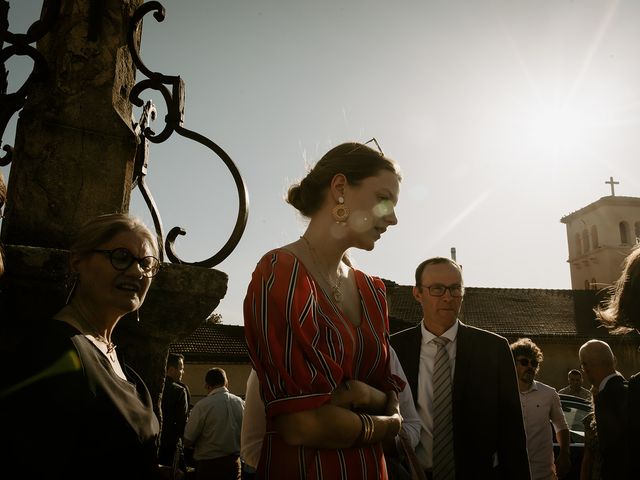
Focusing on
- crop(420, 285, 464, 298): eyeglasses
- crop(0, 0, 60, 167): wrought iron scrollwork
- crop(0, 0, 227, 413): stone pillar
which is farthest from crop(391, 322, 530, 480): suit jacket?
crop(0, 0, 60, 167): wrought iron scrollwork

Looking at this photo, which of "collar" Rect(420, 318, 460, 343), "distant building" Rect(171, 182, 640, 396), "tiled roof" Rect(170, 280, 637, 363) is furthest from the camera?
"tiled roof" Rect(170, 280, 637, 363)

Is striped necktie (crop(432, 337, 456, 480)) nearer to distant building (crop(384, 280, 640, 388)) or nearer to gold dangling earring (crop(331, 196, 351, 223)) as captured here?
gold dangling earring (crop(331, 196, 351, 223))

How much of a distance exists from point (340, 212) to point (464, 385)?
1885mm

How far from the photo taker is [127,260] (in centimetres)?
171

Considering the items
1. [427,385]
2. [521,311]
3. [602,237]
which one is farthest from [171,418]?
[602,237]

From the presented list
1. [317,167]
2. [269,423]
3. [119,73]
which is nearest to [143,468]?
[269,423]

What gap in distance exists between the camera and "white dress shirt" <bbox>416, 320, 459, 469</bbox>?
10.3 feet

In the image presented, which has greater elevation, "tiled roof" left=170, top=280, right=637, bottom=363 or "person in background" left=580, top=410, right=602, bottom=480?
"tiled roof" left=170, top=280, right=637, bottom=363

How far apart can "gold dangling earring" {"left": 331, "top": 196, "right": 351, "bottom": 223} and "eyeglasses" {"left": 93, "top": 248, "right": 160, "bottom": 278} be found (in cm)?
63

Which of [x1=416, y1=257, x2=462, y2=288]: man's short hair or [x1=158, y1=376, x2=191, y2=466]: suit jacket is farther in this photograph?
[x1=158, y1=376, x2=191, y2=466]: suit jacket

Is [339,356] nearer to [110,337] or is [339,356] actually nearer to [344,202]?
[344,202]

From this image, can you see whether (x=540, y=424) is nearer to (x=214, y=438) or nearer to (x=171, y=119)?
(x=214, y=438)

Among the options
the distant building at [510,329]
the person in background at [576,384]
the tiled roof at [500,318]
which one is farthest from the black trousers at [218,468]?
the tiled roof at [500,318]

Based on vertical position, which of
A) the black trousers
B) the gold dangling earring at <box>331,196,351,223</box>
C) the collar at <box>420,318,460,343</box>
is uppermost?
the gold dangling earring at <box>331,196,351,223</box>
